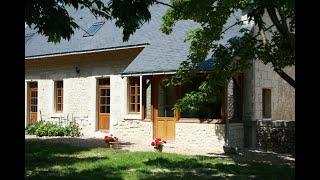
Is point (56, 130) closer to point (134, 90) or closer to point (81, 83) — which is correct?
point (81, 83)

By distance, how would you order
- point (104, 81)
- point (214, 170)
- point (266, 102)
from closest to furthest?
point (214, 170), point (266, 102), point (104, 81)

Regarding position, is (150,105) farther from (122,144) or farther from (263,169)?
(263,169)

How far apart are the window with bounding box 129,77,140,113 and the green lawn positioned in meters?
5.23

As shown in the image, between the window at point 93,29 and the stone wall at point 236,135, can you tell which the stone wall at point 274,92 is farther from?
the window at point 93,29

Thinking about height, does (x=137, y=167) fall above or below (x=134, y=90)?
below

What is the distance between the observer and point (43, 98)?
71.1 ft

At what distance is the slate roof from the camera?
15.6 metres

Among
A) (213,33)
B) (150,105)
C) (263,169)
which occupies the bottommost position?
(263,169)

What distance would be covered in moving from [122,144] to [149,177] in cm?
716

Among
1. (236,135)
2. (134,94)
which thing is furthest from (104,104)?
(236,135)

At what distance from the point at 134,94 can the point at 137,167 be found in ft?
27.1

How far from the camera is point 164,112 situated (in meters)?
16.0

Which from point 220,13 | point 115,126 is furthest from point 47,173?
point 115,126

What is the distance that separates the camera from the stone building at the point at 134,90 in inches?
587
